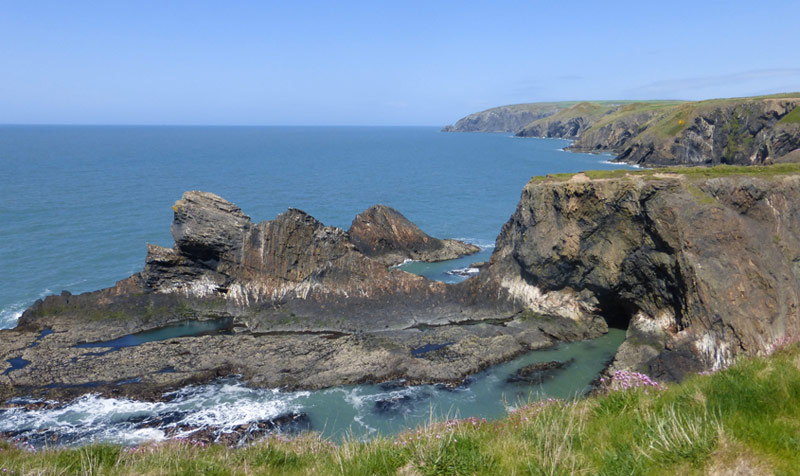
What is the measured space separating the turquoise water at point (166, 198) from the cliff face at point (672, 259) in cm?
1355

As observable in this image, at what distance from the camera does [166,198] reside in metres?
A: 81.6

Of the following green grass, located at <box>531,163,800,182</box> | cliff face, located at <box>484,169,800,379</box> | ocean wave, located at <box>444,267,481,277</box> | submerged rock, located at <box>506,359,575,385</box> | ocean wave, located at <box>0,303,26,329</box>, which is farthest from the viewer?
ocean wave, located at <box>444,267,481,277</box>

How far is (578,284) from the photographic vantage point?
33250 mm

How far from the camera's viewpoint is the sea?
23.3 metres

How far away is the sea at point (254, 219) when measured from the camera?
→ 23297mm

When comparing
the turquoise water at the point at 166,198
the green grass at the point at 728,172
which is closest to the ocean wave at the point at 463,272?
the turquoise water at the point at 166,198

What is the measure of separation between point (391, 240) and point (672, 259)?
28683mm

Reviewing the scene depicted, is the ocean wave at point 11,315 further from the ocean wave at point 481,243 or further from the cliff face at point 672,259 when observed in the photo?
the ocean wave at point 481,243

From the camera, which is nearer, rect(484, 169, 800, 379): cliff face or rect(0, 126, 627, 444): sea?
rect(0, 126, 627, 444): sea

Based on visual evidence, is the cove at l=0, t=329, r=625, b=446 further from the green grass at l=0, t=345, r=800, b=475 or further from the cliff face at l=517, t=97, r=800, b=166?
the cliff face at l=517, t=97, r=800, b=166

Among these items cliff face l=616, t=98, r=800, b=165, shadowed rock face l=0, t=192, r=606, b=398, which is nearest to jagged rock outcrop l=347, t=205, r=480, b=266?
shadowed rock face l=0, t=192, r=606, b=398

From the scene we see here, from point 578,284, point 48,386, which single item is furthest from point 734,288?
point 48,386

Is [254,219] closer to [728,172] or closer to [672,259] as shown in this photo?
[672,259]

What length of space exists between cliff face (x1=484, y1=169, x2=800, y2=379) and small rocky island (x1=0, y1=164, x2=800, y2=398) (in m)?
0.09
